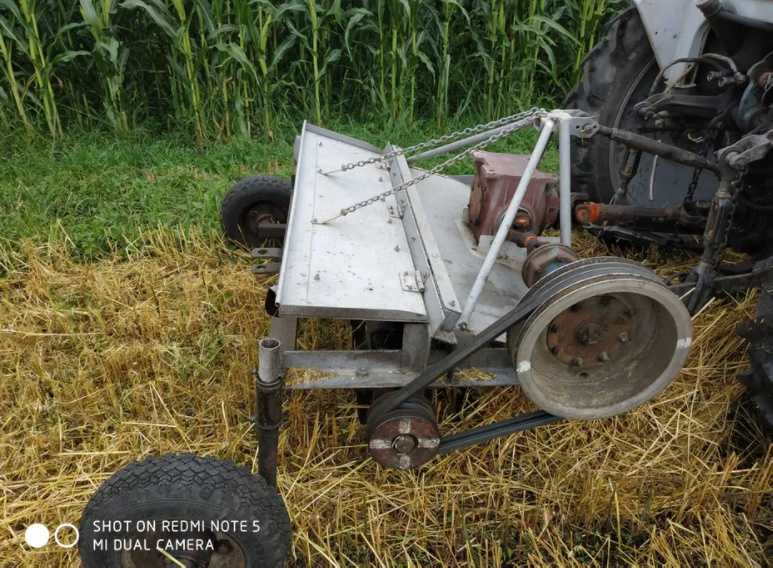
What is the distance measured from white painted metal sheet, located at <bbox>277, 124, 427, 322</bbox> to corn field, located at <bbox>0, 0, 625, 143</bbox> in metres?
2.02

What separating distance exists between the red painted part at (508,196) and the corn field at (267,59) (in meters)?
2.51

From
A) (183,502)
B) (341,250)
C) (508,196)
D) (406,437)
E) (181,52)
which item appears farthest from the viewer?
(181,52)

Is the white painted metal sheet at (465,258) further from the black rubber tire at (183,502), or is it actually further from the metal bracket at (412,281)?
the black rubber tire at (183,502)

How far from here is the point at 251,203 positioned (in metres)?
3.24

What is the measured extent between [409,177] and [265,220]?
0.86m

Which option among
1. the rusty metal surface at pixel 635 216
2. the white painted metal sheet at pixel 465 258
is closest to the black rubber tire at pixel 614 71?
the rusty metal surface at pixel 635 216

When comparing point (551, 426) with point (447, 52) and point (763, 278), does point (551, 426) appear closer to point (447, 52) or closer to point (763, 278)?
point (763, 278)

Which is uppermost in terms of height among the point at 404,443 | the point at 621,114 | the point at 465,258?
the point at 621,114

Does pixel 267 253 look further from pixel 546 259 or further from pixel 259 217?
pixel 546 259

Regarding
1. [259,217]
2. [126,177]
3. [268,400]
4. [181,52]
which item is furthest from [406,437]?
[181,52]

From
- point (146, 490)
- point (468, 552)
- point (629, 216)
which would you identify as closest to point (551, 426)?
point (468, 552)

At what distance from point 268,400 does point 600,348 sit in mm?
950

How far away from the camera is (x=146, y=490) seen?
1.62 meters

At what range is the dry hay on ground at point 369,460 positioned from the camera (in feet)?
6.53
